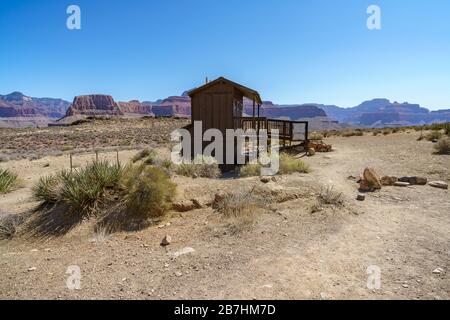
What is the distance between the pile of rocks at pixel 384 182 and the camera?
7.67m

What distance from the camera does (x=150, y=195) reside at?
6199mm

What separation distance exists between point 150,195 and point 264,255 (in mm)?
2799

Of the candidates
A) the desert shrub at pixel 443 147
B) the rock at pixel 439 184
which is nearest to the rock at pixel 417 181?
the rock at pixel 439 184

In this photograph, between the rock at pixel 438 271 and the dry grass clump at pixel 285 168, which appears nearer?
the rock at pixel 438 271

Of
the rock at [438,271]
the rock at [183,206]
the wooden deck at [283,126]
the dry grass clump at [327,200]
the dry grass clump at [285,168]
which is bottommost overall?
the rock at [438,271]

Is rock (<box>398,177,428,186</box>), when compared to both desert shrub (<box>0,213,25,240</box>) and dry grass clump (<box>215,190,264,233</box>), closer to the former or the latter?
dry grass clump (<box>215,190,264,233</box>)

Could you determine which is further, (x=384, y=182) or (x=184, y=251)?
(x=384, y=182)

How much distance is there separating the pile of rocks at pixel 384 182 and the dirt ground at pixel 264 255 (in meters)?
0.38

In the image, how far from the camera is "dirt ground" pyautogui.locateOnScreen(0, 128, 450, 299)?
11.9 feet

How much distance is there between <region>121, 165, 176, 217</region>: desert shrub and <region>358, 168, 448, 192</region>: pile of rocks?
4.80 m

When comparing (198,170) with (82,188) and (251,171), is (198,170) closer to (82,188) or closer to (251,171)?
(251,171)

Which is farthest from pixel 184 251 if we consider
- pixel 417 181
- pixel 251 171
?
pixel 417 181

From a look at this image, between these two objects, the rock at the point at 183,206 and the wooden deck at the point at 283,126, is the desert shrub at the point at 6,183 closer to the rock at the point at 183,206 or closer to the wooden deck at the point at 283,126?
the rock at the point at 183,206

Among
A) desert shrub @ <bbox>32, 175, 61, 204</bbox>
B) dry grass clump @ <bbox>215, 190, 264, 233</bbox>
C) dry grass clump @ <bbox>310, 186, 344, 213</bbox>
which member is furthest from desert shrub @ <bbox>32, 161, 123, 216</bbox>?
dry grass clump @ <bbox>310, 186, 344, 213</bbox>
